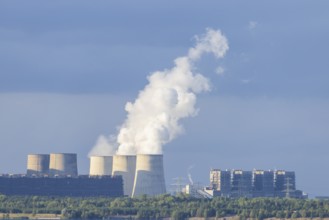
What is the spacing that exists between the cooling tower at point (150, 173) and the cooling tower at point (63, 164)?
14407 mm

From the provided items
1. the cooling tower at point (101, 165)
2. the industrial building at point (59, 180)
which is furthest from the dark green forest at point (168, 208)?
the industrial building at point (59, 180)

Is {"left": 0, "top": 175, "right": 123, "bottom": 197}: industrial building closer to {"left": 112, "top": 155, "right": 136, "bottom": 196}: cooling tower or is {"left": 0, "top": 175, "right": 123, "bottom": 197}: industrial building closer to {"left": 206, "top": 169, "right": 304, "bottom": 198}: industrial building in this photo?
{"left": 112, "top": 155, "right": 136, "bottom": 196}: cooling tower

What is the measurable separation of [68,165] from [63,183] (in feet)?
8.26

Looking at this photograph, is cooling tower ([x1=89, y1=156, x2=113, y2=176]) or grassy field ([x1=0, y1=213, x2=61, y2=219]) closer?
grassy field ([x1=0, y1=213, x2=61, y2=219])

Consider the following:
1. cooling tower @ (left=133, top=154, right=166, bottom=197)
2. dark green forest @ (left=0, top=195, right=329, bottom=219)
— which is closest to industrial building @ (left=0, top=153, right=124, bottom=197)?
cooling tower @ (left=133, top=154, right=166, bottom=197)

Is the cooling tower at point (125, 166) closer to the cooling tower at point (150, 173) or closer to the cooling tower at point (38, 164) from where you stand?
the cooling tower at point (150, 173)

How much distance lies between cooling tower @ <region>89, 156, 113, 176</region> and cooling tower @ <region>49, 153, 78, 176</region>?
3606mm

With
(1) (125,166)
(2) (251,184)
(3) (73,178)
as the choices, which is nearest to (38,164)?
(3) (73,178)

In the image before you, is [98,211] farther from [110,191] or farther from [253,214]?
[110,191]

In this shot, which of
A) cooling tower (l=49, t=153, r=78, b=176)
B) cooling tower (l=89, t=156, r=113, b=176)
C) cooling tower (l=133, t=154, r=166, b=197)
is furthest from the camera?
cooling tower (l=49, t=153, r=78, b=176)

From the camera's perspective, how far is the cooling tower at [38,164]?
6033 inches

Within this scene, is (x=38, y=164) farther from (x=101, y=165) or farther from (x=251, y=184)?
(x=251, y=184)

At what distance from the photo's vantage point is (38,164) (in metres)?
154

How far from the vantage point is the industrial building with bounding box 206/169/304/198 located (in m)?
170
